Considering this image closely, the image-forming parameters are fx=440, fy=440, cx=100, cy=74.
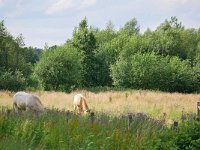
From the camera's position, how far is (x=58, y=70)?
169 feet

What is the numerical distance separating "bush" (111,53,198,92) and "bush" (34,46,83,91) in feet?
26.4

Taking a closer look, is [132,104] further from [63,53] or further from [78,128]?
[63,53]

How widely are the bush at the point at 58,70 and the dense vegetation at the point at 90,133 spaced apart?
1498 inches

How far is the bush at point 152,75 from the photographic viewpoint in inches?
2275

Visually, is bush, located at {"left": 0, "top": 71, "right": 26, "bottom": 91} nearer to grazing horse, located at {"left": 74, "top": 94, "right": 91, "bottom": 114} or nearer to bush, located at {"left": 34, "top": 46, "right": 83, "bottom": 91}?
bush, located at {"left": 34, "top": 46, "right": 83, "bottom": 91}

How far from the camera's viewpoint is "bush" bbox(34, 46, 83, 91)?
51.4 meters

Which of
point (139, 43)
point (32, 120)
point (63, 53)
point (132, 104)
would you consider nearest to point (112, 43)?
point (139, 43)

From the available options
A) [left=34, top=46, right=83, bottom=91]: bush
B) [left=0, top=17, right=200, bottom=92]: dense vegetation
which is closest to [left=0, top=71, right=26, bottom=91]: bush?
[left=0, top=17, right=200, bottom=92]: dense vegetation

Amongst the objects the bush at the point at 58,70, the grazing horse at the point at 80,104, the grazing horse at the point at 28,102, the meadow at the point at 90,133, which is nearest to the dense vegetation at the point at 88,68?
the bush at the point at 58,70

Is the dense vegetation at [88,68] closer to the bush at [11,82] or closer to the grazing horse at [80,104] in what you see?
the bush at [11,82]

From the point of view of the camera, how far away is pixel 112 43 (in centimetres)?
7581

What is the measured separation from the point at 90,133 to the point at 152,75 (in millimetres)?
46950

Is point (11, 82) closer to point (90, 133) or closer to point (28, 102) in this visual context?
point (28, 102)

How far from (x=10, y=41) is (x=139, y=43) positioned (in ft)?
73.5
